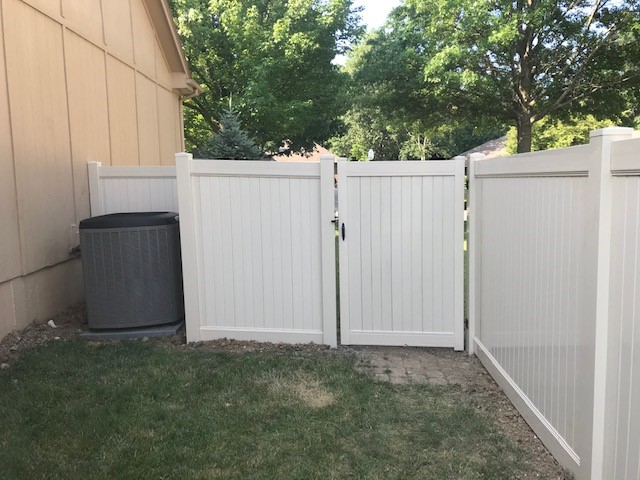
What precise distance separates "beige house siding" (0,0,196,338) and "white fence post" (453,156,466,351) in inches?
168

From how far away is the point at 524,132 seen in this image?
1797 cm

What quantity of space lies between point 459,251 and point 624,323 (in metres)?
2.62

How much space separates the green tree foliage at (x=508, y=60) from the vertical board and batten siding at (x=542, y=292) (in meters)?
13.1

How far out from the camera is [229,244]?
5.14 m

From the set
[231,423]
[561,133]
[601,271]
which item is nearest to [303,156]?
[561,133]

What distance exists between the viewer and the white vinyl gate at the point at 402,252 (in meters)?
4.83

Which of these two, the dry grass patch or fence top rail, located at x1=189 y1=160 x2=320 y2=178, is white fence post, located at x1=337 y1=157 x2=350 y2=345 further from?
the dry grass patch

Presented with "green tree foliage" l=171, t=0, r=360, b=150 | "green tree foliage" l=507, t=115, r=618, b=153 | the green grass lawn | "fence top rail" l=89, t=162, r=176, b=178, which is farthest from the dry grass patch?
"green tree foliage" l=507, t=115, r=618, b=153

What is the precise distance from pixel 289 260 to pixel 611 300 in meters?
3.15

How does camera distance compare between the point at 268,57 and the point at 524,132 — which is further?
the point at 524,132

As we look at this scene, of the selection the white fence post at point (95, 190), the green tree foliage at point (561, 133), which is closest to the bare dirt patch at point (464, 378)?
the white fence post at point (95, 190)

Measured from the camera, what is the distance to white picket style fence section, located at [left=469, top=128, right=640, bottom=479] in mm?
2238

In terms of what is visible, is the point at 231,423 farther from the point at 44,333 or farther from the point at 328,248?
the point at 44,333

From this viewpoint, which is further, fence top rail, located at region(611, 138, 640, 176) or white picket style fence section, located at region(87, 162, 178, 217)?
white picket style fence section, located at region(87, 162, 178, 217)
